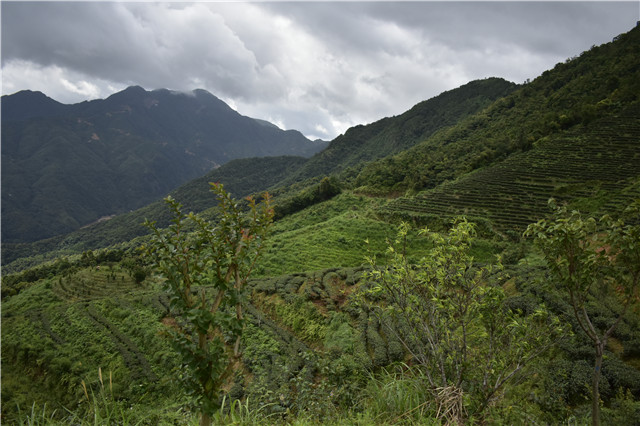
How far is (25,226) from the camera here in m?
153

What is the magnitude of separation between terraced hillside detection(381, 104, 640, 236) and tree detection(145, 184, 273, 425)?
1308 inches

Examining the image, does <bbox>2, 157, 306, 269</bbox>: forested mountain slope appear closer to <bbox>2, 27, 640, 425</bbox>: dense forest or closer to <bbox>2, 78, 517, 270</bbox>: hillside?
<bbox>2, 78, 517, 270</bbox>: hillside

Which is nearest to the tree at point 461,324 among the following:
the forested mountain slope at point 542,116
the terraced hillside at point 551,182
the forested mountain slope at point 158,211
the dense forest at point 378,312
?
the dense forest at point 378,312

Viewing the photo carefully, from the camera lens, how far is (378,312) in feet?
29.9

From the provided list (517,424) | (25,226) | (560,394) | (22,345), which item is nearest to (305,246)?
(22,345)

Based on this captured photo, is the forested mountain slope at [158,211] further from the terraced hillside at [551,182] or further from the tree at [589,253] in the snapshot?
the tree at [589,253]

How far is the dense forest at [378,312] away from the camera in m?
2.83

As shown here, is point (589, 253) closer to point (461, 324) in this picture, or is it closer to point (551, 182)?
point (461, 324)

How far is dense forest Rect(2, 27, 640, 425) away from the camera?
9.30ft

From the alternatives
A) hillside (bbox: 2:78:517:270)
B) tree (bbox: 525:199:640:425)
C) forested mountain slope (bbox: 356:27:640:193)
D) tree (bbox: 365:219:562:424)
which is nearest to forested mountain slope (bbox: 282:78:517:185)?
hillside (bbox: 2:78:517:270)

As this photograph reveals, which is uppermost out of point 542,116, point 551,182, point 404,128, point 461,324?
point 404,128

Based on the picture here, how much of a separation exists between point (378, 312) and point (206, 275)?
7406 millimetres

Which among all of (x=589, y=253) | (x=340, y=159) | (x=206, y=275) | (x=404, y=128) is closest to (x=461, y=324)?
(x=589, y=253)

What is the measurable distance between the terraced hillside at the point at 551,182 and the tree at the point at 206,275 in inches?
1308
